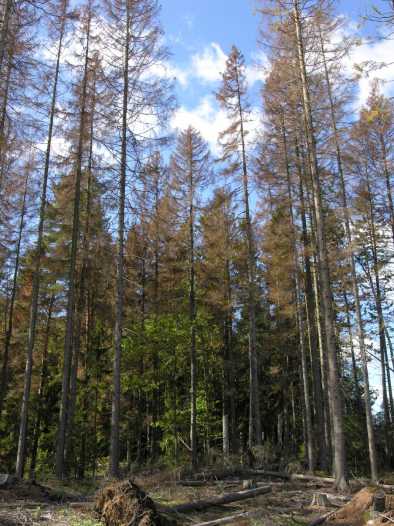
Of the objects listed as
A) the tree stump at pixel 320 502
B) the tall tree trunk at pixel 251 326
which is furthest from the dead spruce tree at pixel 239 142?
the tree stump at pixel 320 502

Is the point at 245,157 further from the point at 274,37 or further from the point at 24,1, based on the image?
the point at 24,1

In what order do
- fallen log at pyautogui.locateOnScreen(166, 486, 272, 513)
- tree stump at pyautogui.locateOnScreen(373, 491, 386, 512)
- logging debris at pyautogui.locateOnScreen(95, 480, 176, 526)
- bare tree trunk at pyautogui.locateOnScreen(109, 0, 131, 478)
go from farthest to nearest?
1. bare tree trunk at pyautogui.locateOnScreen(109, 0, 131, 478)
2. fallen log at pyautogui.locateOnScreen(166, 486, 272, 513)
3. tree stump at pyautogui.locateOnScreen(373, 491, 386, 512)
4. logging debris at pyautogui.locateOnScreen(95, 480, 176, 526)

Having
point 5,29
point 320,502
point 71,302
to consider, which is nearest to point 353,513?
point 320,502

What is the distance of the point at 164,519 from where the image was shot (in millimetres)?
5801

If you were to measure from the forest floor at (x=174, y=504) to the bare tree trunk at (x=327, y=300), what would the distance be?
31.7 inches

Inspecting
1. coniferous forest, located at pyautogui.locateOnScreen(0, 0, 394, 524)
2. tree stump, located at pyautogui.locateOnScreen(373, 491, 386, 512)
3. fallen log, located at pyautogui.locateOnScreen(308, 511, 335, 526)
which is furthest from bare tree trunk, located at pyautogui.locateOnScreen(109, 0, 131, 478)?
tree stump, located at pyautogui.locateOnScreen(373, 491, 386, 512)

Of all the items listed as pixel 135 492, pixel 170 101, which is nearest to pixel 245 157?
pixel 170 101

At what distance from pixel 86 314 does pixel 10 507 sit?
1340 centimetres

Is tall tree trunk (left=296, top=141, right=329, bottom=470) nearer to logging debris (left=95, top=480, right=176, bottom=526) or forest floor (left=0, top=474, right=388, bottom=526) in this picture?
forest floor (left=0, top=474, right=388, bottom=526)

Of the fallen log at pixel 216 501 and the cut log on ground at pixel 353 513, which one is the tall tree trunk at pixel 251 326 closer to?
→ the fallen log at pixel 216 501

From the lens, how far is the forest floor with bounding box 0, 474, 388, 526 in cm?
618

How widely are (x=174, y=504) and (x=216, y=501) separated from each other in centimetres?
73

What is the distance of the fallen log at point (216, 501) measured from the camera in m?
7.29

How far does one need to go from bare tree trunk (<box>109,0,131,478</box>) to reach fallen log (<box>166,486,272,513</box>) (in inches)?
152
